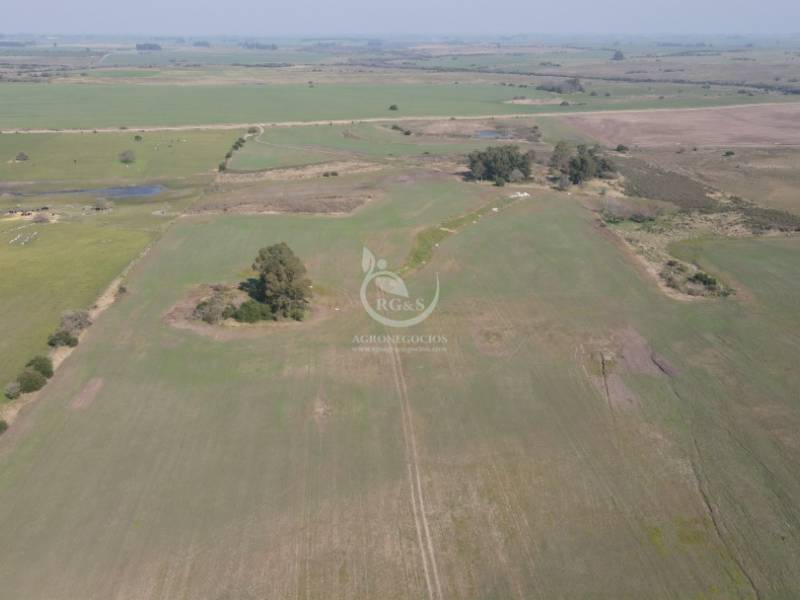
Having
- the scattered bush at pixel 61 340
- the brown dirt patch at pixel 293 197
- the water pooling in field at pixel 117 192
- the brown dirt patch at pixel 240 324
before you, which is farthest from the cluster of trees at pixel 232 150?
the scattered bush at pixel 61 340

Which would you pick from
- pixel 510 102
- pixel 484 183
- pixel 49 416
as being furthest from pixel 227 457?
pixel 510 102

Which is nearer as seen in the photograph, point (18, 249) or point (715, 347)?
point (715, 347)

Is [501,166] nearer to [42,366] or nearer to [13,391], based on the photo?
[42,366]

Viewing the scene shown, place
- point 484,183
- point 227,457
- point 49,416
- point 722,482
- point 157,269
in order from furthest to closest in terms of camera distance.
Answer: point 484,183, point 157,269, point 49,416, point 227,457, point 722,482

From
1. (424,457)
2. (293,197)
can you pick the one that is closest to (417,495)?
(424,457)

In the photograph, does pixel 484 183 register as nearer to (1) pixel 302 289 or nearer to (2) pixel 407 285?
(2) pixel 407 285

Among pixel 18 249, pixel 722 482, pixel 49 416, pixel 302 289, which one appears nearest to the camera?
pixel 722 482

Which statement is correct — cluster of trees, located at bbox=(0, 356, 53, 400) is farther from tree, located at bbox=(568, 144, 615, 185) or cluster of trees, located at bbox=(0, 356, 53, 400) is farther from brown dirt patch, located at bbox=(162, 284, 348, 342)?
tree, located at bbox=(568, 144, 615, 185)
